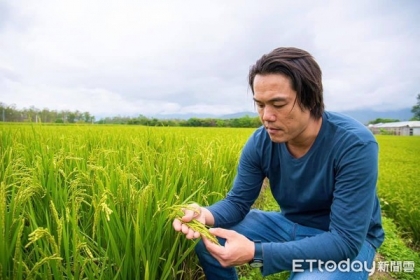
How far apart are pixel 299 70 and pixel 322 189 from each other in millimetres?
651

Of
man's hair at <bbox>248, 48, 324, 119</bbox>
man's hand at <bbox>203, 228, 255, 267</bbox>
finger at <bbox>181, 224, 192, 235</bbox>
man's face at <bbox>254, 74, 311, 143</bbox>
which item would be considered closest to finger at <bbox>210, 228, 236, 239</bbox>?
man's hand at <bbox>203, 228, 255, 267</bbox>

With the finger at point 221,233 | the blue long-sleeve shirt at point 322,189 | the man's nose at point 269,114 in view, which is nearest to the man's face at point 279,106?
the man's nose at point 269,114

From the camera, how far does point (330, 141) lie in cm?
158

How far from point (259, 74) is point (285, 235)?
101 cm

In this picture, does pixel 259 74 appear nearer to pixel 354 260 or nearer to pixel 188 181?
pixel 188 181

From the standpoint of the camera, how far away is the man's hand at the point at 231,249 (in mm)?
1322

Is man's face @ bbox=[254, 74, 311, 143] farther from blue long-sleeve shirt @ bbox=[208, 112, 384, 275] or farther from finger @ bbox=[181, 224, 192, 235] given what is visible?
finger @ bbox=[181, 224, 192, 235]

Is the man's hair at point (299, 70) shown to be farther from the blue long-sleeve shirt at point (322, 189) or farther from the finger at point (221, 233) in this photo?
the finger at point (221, 233)

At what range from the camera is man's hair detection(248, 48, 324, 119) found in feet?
4.70

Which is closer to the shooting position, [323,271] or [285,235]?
[323,271]

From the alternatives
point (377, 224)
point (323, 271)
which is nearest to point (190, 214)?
point (323, 271)

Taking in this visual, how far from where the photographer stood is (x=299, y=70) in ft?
4.70

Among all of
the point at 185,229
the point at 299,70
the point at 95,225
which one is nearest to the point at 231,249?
the point at 185,229

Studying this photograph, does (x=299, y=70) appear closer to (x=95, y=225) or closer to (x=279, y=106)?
(x=279, y=106)
